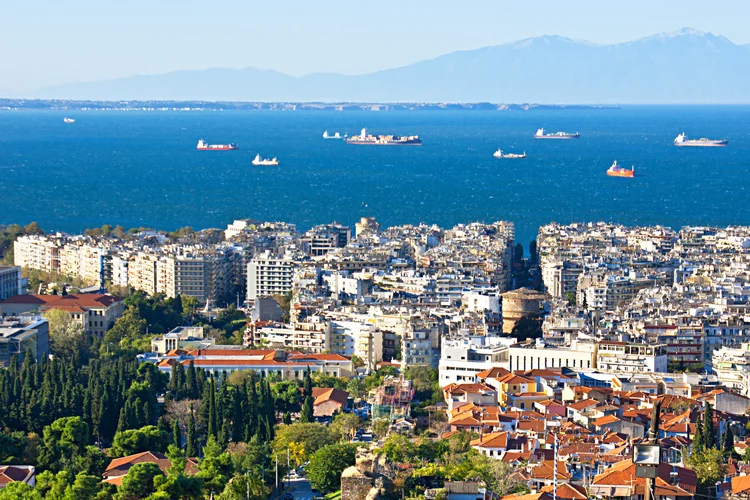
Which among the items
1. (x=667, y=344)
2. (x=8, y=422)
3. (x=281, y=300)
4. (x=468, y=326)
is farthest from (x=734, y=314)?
(x=8, y=422)

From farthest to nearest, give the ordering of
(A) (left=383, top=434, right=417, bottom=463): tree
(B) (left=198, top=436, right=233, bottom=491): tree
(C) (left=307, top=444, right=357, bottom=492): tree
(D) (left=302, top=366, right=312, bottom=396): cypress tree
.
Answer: (D) (left=302, top=366, right=312, bottom=396): cypress tree, (A) (left=383, top=434, right=417, bottom=463): tree, (C) (left=307, top=444, right=357, bottom=492): tree, (B) (left=198, top=436, right=233, bottom=491): tree

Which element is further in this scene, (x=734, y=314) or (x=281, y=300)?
(x=281, y=300)

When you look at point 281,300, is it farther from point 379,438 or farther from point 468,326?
point 379,438

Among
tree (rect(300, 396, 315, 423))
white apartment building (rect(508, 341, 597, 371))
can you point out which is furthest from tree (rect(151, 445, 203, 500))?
white apartment building (rect(508, 341, 597, 371))

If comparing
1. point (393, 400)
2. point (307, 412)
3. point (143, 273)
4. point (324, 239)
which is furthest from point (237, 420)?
point (324, 239)

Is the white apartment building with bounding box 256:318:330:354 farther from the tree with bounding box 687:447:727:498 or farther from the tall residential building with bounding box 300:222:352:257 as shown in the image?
the tree with bounding box 687:447:727:498

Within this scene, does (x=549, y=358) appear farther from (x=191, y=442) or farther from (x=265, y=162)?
(x=265, y=162)
